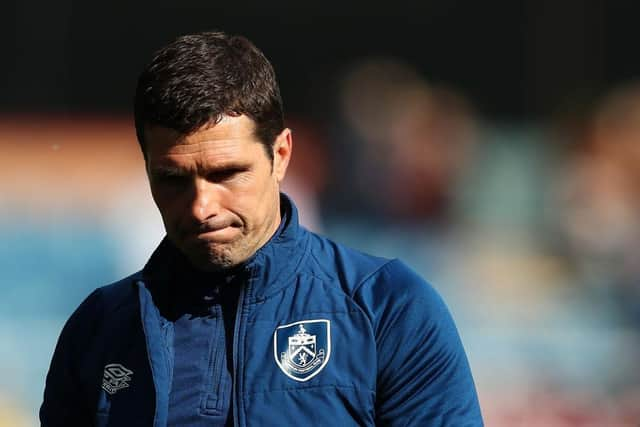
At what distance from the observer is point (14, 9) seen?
16.7ft

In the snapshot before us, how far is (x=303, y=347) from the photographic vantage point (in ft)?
6.41

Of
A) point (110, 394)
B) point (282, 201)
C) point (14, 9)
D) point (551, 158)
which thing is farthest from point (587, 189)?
point (110, 394)

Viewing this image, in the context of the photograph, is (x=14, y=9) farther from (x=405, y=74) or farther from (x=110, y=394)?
(x=110, y=394)

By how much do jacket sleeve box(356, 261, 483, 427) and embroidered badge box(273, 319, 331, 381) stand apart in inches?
3.8

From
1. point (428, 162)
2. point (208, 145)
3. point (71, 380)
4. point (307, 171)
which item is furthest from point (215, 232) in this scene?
point (428, 162)

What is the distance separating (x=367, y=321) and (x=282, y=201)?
0.39m

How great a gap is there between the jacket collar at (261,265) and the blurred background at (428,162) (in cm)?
294

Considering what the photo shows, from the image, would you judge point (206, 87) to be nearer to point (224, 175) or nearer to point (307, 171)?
point (224, 175)

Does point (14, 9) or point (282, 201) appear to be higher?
point (14, 9)

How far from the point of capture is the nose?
2.02 m

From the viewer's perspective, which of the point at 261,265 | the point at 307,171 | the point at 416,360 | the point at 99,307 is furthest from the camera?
the point at 307,171

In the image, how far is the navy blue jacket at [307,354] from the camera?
6.28ft

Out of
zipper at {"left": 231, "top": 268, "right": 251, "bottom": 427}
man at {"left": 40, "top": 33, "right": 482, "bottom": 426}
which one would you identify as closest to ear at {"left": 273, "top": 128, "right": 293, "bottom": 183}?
man at {"left": 40, "top": 33, "right": 482, "bottom": 426}

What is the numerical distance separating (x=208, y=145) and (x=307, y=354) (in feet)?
1.45
